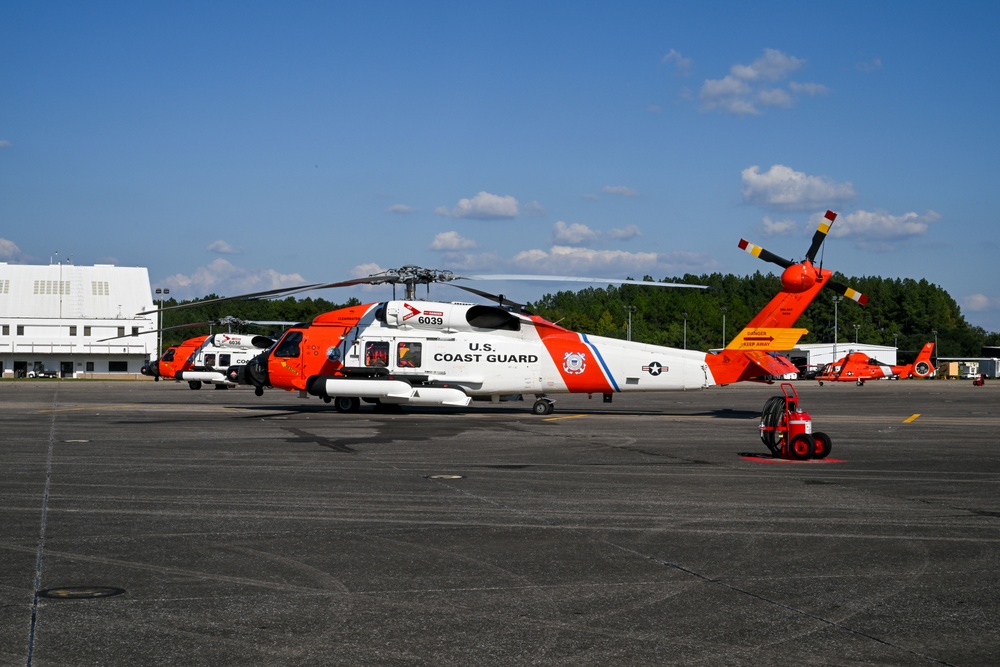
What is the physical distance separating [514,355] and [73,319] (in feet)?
303

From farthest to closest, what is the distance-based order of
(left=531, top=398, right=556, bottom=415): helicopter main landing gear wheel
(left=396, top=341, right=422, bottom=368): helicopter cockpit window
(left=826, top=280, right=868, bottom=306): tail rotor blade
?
(left=531, top=398, right=556, bottom=415): helicopter main landing gear wheel, (left=396, top=341, right=422, bottom=368): helicopter cockpit window, (left=826, top=280, right=868, bottom=306): tail rotor blade

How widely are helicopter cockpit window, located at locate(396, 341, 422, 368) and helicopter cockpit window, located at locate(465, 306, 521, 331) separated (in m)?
1.92

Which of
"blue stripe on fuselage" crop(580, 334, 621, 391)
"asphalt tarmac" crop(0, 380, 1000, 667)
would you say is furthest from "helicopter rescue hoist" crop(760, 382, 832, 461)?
"blue stripe on fuselage" crop(580, 334, 621, 391)

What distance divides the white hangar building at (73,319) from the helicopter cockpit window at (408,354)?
79828mm

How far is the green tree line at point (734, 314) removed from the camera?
6284 inches

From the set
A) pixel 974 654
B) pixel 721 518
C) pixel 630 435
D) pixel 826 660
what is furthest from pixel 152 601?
pixel 630 435

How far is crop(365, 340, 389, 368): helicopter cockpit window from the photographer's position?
101 feet

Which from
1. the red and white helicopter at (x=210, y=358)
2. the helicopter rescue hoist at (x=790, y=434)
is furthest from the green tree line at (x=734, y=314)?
the helicopter rescue hoist at (x=790, y=434)

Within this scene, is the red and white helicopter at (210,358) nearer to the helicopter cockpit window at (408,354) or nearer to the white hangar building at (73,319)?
the helicopter cockpit window at (408,354)

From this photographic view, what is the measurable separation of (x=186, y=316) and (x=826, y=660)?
566ft

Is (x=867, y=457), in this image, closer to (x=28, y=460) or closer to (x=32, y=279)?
(x=28, y=460)

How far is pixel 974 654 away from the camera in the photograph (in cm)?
618

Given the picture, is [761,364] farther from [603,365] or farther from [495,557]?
[495,557]

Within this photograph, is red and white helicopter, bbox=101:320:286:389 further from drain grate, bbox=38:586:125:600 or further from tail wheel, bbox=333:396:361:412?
drain grate, bbox=38:586:125:600
